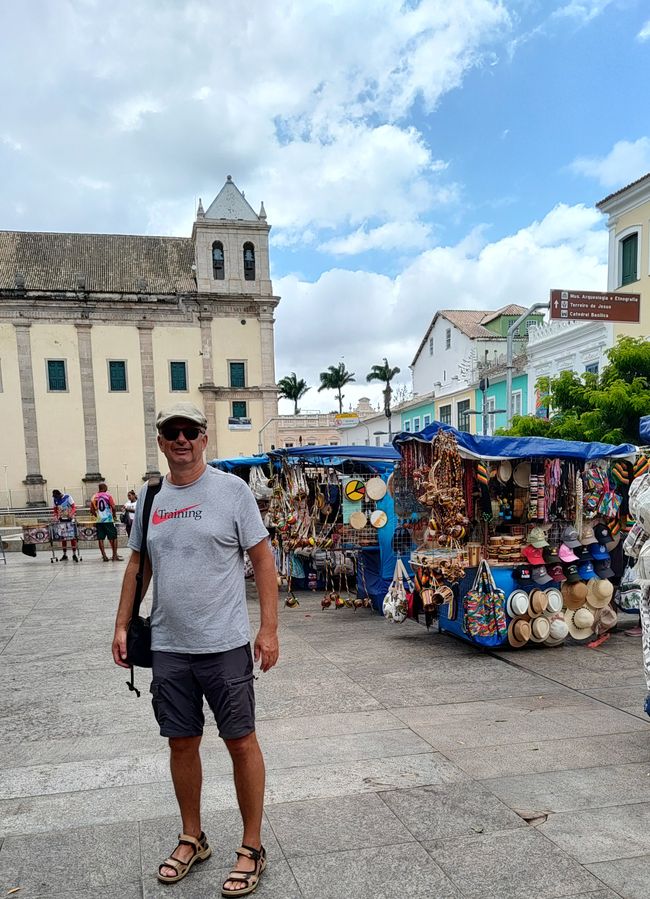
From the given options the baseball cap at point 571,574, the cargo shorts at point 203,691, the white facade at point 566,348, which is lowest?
the baseball cap at point 571,574

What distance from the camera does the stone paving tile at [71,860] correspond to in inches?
102

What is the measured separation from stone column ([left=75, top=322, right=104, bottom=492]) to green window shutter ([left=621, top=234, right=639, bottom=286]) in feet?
100

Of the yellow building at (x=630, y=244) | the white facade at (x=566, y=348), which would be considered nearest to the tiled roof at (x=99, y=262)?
the white facade at (x=566, y=348)

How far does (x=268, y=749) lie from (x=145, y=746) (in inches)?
32.6

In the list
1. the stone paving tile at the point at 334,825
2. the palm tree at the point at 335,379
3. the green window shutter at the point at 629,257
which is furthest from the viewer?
the palm tree at the point at 335,379

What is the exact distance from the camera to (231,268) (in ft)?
133

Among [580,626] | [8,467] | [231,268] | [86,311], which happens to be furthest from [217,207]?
[580,626]

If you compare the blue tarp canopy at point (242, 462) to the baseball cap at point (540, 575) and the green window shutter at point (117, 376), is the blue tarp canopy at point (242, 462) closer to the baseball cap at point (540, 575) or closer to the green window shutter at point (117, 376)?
the baseball cap at point (540, 575)

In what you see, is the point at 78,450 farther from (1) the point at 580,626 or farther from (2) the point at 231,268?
(1) the point at 580,626

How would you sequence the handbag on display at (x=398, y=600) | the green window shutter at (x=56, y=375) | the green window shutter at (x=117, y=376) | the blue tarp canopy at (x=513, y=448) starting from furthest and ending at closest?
the green window shutter at (x=117, y=376), the green window shutter at (x=56, y=375), the handbag on display at (x=398, y=600), the blue tarp canopy at (x=513, y=448)

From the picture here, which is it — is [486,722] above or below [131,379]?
below

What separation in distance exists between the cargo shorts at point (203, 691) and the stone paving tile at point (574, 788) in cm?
163

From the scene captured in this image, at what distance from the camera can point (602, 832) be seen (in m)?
2.91

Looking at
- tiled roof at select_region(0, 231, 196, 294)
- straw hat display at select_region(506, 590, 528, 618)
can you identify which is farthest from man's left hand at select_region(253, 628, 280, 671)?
tiled roof at select_region(0, 231, 196, 294)
